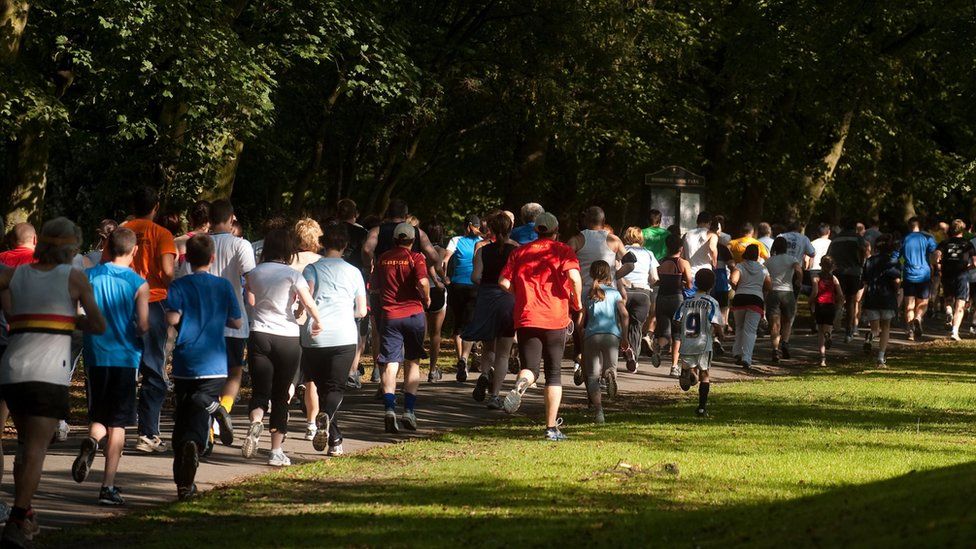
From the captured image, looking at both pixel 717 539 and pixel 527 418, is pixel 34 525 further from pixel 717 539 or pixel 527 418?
pixel 527 418

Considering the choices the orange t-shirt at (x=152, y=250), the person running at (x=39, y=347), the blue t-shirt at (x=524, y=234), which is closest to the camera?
the person running at (x=39, y=347)

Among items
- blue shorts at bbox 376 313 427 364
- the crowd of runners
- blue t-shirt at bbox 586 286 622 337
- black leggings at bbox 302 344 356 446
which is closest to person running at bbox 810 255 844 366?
the crowd of runners

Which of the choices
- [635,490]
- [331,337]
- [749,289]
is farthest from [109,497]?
[749,289]

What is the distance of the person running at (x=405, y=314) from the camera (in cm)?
1393

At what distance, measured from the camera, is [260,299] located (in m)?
11.7

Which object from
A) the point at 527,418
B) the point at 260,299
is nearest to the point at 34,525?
the point at 260,299

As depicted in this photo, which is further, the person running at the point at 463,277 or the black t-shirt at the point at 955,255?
the black t-shirt at the point at 955,255

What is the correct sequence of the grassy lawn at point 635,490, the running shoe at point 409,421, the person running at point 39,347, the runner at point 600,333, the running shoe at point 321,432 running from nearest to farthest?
the grassy lawn at point 635,490
the person running at point 39,347
the running shoe at point 321,432
the running shoe at point 409,421
the runner at point 600,333

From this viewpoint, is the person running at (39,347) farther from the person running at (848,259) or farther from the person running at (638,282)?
the person running at (848,259)

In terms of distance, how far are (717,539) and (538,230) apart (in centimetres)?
561

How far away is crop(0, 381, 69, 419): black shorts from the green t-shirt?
45.8 ft

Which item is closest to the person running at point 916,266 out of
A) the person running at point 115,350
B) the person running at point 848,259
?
the person running at point 848,259

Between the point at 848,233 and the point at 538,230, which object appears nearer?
the point at 538,230

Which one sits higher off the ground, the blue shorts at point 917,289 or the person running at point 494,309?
the blue shorts at point 917,289
